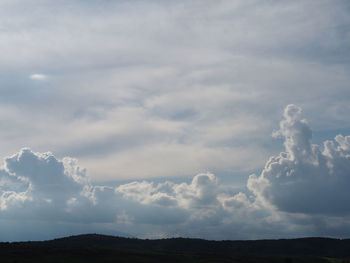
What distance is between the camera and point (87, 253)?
161625 millimetres

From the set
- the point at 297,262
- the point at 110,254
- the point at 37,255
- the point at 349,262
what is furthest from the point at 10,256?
the point at 349,262

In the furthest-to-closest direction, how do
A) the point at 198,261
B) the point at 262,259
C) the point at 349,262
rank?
the point at 262,259 < the point at 349,262 < the point at 198,261

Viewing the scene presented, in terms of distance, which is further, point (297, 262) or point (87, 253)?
point (297, 262)

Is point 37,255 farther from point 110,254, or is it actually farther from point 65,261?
point 110,254

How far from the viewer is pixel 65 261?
142m

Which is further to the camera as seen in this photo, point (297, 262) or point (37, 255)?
point (297, 262)

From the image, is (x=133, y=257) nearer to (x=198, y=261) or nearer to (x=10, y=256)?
(x=198, y=261)

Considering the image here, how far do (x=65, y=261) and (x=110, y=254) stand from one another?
77.2 ft

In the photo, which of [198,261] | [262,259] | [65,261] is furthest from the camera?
[262,259]

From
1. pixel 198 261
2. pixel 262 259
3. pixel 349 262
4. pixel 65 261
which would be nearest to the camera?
pixel 65 261

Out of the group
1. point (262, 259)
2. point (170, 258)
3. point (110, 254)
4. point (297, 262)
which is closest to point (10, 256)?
point (110, 254)

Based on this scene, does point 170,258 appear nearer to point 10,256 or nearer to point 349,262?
point 10,256

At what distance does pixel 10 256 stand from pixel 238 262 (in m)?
82.5

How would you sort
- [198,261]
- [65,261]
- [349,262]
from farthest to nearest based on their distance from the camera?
1. [349,262]
2. [198,261]
3. [65,261]
